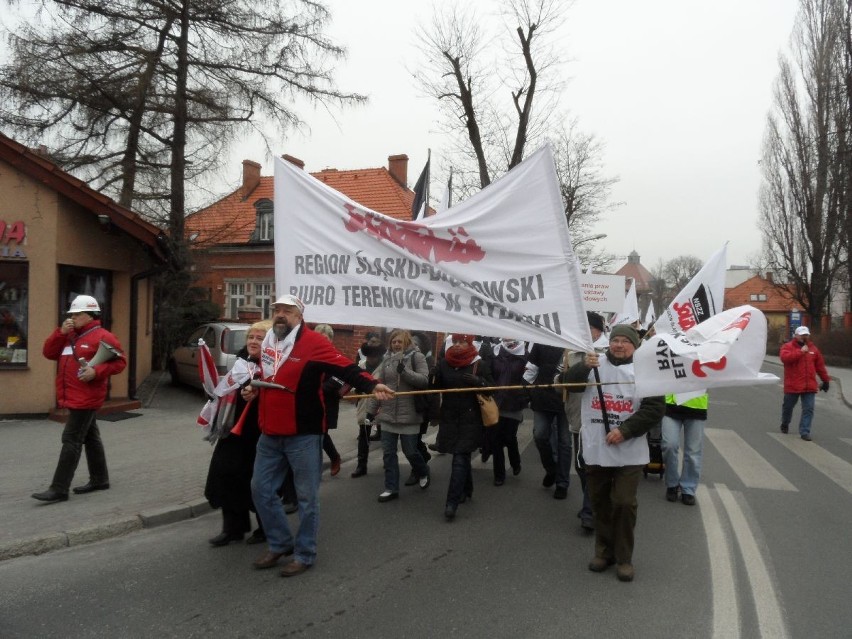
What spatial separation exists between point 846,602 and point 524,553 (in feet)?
6.92

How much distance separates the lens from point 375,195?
2773 cm

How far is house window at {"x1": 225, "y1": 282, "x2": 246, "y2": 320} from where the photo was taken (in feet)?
94.3

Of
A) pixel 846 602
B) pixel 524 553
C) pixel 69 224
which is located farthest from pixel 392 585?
pixel 69 224

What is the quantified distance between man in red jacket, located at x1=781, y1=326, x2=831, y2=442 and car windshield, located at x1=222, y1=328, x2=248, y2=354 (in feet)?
32.3

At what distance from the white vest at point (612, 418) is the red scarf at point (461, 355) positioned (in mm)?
1348

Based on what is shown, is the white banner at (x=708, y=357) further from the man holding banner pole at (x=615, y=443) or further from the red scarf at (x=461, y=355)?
the red scarf at (x=461, y=355)

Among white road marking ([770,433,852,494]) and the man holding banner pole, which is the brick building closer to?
white road marking ([770,433,852,494])

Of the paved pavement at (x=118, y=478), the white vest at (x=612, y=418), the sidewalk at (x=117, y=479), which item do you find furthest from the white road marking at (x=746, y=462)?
the sidewalk at (x=117, y=479)

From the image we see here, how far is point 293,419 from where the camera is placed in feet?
14.5

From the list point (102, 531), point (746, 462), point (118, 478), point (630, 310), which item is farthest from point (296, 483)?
point (630, 310)

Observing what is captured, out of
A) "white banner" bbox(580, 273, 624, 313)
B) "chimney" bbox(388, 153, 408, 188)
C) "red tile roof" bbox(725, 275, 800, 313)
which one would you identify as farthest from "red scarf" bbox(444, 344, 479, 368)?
"red tile roof" bbox(725, 275, 800, 313)

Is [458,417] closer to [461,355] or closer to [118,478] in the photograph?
[461,355]

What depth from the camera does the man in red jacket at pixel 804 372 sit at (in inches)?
410

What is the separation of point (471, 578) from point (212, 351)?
9.65 meters
